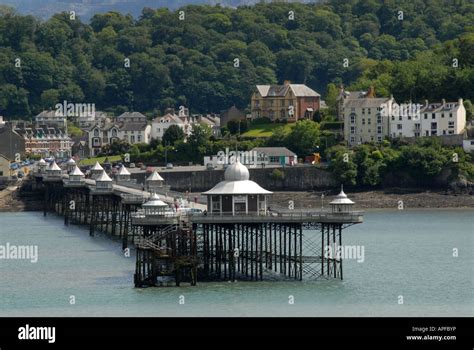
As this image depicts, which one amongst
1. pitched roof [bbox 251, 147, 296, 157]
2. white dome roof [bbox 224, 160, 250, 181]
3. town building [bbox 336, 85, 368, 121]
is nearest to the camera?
white dome roof [bbox 224, 160, 250, 181]

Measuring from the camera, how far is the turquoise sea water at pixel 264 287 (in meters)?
64.5

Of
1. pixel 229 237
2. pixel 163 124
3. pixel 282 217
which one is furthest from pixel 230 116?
pixel 282 217

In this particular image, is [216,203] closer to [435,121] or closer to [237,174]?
[237,174]

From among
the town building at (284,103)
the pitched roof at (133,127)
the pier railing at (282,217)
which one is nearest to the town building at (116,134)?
the pitched roof at (133,127)

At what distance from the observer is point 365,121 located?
458ft

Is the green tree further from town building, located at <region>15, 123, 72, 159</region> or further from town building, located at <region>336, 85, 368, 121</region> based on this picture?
town building, located at <region>15, 123, 72, 159</region>

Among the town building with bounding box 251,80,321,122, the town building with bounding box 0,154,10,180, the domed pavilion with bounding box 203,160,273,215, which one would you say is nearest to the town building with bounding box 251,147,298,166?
the town building with bounding box 251,80,321,122

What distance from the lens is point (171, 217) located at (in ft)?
236

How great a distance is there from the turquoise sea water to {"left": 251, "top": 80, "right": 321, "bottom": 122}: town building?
59.0 m

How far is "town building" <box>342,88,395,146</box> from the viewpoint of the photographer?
456 ft

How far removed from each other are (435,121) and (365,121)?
19.9 feet

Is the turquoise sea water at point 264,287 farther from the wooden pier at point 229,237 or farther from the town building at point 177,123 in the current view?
the town building at point 177,123

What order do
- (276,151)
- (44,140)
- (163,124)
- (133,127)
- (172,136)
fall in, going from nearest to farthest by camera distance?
1. (276,151)
2. (172,136)
3. (163,124)
4. (133,127)
5. (44,140)
